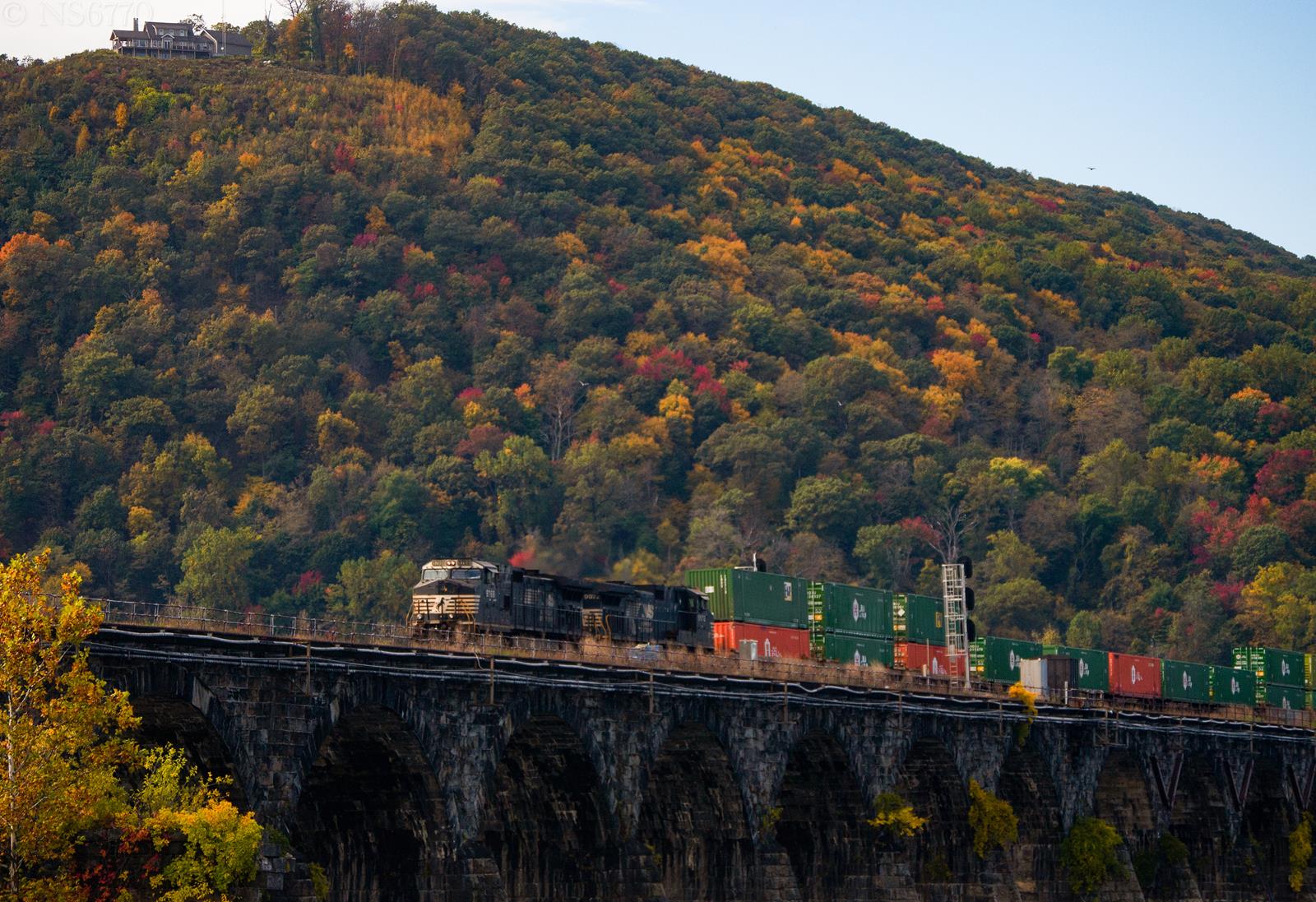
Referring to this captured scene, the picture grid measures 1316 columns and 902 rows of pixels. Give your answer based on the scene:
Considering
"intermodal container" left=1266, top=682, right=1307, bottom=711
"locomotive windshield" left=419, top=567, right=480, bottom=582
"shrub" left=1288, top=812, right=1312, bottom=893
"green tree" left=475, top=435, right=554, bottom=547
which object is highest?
"green tree" left=475, top=435, right=554, bottom=547

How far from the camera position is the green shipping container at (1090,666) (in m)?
86.9

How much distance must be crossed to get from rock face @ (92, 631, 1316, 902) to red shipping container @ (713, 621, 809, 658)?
288 inches

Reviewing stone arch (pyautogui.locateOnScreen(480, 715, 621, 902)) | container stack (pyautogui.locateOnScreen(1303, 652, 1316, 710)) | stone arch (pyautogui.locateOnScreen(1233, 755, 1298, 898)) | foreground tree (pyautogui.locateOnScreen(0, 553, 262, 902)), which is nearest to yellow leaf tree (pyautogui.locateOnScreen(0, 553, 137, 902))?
foreground tree (pyautogui.locateOnScreen(0, 553, 262, 902))

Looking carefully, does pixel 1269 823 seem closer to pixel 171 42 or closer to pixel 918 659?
pixel 918 659

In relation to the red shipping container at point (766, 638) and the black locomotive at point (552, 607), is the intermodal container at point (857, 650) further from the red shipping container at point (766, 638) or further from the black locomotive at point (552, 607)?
the black locomotive at point (552, 607)

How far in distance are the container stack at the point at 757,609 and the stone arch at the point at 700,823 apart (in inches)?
415

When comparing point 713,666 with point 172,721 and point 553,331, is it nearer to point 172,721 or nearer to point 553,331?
point 172,721

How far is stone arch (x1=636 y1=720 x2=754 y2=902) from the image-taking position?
2382 inches

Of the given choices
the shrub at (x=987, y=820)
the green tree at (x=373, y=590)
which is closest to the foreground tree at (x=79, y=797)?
the shrub at (x=987, y=820)

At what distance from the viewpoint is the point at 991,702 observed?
7238cm

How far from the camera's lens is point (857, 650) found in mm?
78438

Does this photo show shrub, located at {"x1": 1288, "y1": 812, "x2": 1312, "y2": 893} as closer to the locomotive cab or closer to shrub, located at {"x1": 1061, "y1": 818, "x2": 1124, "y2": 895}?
shrub, located at {"x1": 1061, "y1": 818, "x2": 1124, "y2": 895}

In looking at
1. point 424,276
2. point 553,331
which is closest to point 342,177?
point 424,276

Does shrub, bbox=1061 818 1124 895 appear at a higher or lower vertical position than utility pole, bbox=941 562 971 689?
lower
